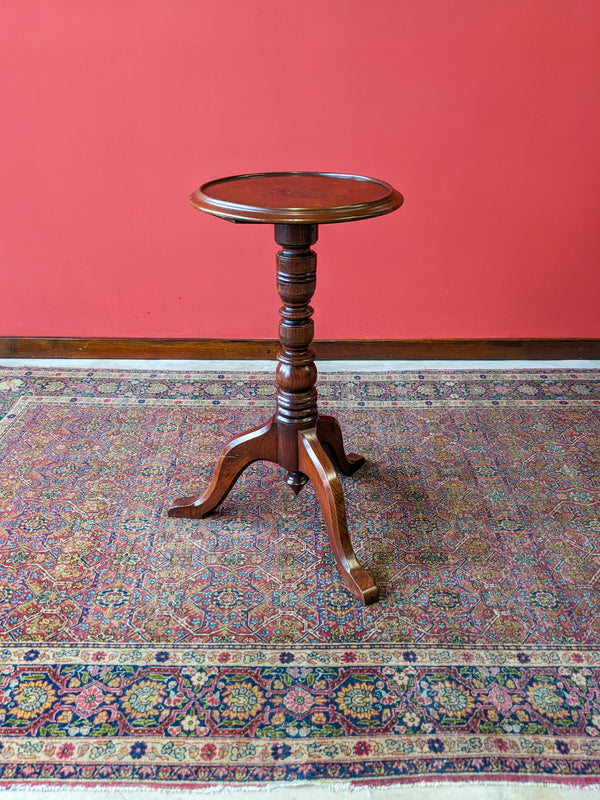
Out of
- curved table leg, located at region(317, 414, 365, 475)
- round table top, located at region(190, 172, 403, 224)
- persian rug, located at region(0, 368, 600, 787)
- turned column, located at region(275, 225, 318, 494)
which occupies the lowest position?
persian rug, located at region(0, 368, 600, 787)

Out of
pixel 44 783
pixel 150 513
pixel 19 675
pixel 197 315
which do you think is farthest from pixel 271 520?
pixel 197 315

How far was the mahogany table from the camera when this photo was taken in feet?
5.33

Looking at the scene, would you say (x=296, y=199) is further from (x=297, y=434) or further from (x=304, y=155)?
(x=304, y=155)

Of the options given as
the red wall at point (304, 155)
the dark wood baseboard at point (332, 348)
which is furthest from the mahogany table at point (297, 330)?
the dark wood baseboard at point (332, 348)

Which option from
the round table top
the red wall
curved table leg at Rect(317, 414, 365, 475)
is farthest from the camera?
the red wall

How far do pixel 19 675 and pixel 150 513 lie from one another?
67 centimetres

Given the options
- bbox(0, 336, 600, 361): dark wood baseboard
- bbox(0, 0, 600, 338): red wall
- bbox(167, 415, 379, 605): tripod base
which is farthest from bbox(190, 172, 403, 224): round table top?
bbox(0, 336, 600, 361): dark wood baseboard

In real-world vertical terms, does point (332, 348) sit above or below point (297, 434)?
below

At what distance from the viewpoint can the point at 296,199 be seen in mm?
1687

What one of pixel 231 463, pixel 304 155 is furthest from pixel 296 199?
pixel 304 155

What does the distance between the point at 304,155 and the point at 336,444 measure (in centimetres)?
131

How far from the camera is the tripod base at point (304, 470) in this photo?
1865mm

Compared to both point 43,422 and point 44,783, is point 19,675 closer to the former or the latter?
Result: point 44,783

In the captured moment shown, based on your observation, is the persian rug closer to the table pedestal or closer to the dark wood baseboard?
the table pedestal
